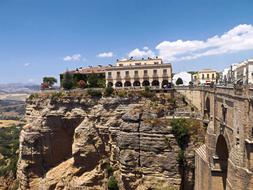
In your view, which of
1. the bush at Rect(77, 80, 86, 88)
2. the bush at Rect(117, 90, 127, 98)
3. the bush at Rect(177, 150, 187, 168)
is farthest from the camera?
the bush at Rect(77, 80, 86, 88)

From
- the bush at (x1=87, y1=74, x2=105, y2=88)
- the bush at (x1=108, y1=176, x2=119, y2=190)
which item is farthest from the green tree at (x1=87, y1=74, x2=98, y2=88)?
the bush at (x1=108, y1=176, x2=119, y2=190)

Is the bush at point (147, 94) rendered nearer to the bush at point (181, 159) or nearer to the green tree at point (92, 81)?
the bush at point (181, 159)

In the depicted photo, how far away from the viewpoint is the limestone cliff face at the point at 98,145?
34781mm

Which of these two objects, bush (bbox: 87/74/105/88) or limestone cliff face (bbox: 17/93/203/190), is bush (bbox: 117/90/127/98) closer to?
limestone cliff face (bbox: 17/93/203/190)

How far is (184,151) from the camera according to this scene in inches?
1339

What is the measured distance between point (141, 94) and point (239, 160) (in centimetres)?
2336

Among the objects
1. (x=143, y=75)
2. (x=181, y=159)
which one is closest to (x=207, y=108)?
(x=181, y=159)

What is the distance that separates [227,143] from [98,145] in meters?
21.8

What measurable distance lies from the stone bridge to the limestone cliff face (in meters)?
4.50

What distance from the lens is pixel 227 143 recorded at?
22.9 m

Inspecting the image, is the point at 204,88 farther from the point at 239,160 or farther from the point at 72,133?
the point at 72,133

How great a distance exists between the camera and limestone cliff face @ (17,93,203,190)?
34781 millimetres

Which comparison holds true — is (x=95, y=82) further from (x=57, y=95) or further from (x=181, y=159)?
(x=181, y=159)

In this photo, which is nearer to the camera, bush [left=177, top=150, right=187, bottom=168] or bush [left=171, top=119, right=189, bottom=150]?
bush [left=177, top=150, right=187, bottom=168]
